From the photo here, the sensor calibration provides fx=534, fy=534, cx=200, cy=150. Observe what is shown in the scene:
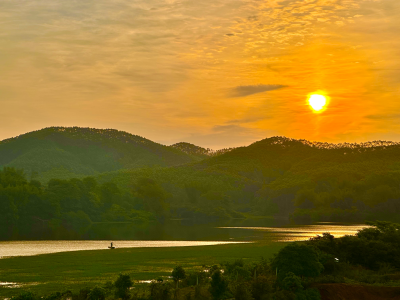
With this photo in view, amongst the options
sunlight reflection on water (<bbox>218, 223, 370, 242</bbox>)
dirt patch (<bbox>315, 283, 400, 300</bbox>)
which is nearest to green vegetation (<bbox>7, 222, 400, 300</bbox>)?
dirt patch (<bbox>315, 283, 400, 300</bbox>)

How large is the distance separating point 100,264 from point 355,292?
93.6 ft

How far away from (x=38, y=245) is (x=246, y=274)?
49097 millimetres

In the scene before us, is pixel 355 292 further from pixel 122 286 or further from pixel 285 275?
pixel 122 286

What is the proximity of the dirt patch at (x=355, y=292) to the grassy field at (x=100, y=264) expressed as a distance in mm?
16277

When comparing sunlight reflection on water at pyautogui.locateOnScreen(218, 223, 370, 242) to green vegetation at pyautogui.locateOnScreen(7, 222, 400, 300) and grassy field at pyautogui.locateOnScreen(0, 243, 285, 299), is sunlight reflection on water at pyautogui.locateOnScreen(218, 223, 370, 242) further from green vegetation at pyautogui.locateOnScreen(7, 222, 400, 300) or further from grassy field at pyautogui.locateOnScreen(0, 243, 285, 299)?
green vegetation at pyautogui.locateOnScreen(7, 222, 400, 300)

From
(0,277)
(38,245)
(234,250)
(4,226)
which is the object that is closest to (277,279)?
(0,277)

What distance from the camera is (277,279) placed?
39500mm

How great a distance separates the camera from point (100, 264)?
56.7m

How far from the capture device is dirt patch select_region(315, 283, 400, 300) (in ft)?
124

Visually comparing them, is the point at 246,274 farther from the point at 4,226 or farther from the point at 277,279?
the point at 4,226

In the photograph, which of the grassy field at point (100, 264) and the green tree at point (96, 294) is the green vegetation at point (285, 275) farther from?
the grassy field at point (100, 264)

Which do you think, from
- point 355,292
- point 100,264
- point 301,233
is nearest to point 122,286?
point 355,292

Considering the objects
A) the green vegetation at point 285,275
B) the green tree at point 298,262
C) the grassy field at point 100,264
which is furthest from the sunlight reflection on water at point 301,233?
the green tree at point 298,262

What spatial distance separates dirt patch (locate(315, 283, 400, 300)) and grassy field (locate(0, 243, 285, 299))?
53.4 ft
